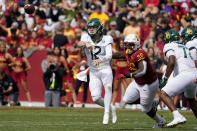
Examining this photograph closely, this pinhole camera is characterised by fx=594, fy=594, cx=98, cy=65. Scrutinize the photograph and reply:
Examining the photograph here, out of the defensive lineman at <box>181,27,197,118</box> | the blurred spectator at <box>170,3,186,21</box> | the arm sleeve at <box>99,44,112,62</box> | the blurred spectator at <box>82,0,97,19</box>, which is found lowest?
the arm sleeve at <box>99,44,112,62</box>

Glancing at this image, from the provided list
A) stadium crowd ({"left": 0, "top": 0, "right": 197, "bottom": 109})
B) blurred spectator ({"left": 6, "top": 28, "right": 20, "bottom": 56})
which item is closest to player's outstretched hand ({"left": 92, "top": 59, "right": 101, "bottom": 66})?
stadium crowd ({"left": 0, "top": 0, "right": 197, "bottom": 109})

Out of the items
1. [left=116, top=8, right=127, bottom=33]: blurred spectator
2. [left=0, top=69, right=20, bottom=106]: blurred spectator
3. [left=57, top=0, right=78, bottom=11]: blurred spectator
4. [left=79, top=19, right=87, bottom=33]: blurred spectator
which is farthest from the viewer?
[left=57, top=0, right=78, bottom=11]: blurred spectator

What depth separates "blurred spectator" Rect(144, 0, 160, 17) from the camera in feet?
68.5

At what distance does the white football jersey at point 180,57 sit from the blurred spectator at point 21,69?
927 centimetres

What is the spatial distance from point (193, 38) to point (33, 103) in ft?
33.1

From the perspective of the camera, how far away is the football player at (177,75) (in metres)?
10.5

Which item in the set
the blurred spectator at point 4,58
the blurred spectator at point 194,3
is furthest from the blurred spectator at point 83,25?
the blurred spectator at point 194,3

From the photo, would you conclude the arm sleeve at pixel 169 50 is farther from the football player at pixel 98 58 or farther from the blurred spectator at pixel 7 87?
the blurred spectator at pixel 7 87

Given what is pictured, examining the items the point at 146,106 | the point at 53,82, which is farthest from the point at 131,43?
the point at 53,82

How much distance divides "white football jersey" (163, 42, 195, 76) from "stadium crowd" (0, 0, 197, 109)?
6215 mm

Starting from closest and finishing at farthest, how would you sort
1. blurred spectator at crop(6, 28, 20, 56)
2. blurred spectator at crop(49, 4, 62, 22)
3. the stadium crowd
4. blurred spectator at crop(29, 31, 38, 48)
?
the stadium crowd, blurred spectator at crop(6, 28, 20, 56), blurred spectator at crop(29, 31, 38, 48), blurred spectator at crop(49, 4, 62, 22)

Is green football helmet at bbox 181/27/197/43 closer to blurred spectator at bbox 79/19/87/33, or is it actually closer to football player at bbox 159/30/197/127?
football player at bbox 159/30/197/127

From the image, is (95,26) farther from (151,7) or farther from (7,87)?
(151,7)

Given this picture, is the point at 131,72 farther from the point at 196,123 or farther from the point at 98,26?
the point at 196,123
